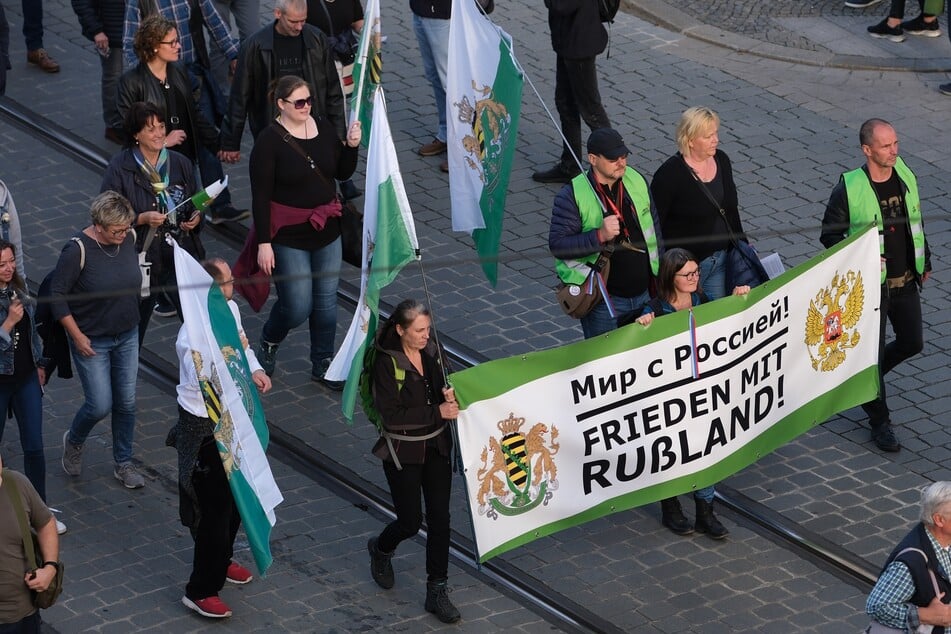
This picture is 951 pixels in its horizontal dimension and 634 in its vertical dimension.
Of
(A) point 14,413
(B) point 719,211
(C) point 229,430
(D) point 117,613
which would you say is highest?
(B) point 719,211

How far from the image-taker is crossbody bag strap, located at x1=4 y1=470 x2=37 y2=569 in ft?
25.1

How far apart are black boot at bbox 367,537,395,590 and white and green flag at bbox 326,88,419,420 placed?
748 mm

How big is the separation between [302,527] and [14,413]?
1705 mm

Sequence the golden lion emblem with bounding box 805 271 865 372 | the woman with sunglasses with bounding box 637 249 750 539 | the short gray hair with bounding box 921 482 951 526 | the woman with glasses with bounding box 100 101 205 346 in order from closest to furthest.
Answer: the short gray hair with bounding box 921 482 951 526, the woman with sunglasses with bounding box 637 249 750 539, the golden lion emblem with bounding box 805 271 865 372, the woman with glasses with bounding box 100 101 205 346

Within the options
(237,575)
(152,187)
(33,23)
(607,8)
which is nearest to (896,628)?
(237,575)

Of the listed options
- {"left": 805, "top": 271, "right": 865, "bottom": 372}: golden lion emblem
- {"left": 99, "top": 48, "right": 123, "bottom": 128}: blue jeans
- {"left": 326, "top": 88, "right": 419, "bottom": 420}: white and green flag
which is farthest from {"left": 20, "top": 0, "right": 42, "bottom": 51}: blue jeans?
{"left": 805, "top": 271, "right": 865, "bottom": 372}: golden lion emblem

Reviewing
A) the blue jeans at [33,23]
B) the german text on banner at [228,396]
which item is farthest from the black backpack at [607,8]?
the german text on banner at [228,396]

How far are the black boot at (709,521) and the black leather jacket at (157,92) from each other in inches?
170

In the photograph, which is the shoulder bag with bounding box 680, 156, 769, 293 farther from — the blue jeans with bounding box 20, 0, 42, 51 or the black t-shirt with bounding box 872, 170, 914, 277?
the blue jeans with bounding box 20, 0, 42, 51

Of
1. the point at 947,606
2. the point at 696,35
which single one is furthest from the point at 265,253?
the point at 696,35

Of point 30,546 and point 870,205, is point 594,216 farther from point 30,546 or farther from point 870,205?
point 30,546

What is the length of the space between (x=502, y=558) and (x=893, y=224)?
9.97ft

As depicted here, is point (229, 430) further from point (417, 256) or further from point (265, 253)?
point (265, 253)

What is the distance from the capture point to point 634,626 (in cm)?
895
